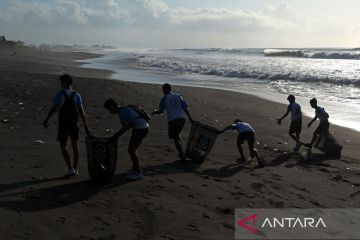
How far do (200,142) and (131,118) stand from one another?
2.18 metres

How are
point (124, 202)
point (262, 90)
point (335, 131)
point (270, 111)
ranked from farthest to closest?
point (262, 90) → point (270, 111) → point (335, 131) → point (124, 202)

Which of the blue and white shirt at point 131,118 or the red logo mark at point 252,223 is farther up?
the blue and white shirt at point 131,118

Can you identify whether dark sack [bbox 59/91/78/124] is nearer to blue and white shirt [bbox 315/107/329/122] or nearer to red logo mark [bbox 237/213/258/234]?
red logo mark [bbox 237/213/258/234]

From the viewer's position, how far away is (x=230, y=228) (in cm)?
524

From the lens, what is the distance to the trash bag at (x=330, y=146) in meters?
9.73

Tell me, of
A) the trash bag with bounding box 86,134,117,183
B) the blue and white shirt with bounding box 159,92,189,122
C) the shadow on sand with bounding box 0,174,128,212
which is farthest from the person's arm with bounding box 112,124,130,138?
the blue and white shirt with bounding box 159,92,189,122

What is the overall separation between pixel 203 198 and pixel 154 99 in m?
10.3

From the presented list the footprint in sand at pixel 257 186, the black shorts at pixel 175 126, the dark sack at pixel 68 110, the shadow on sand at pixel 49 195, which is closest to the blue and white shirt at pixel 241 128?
the black shorts at pixel 175 126

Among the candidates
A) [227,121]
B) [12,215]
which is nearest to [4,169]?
[12,215]

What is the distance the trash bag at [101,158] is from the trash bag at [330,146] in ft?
17.9

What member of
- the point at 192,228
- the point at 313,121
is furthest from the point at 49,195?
the point at 313,121

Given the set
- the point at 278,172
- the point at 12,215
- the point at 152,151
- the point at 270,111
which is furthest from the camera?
the point at 270,111

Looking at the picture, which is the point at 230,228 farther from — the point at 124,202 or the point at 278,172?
the point at 278,172

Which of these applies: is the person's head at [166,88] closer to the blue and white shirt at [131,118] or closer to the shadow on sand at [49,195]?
the blue and white shirt at [131,118]
